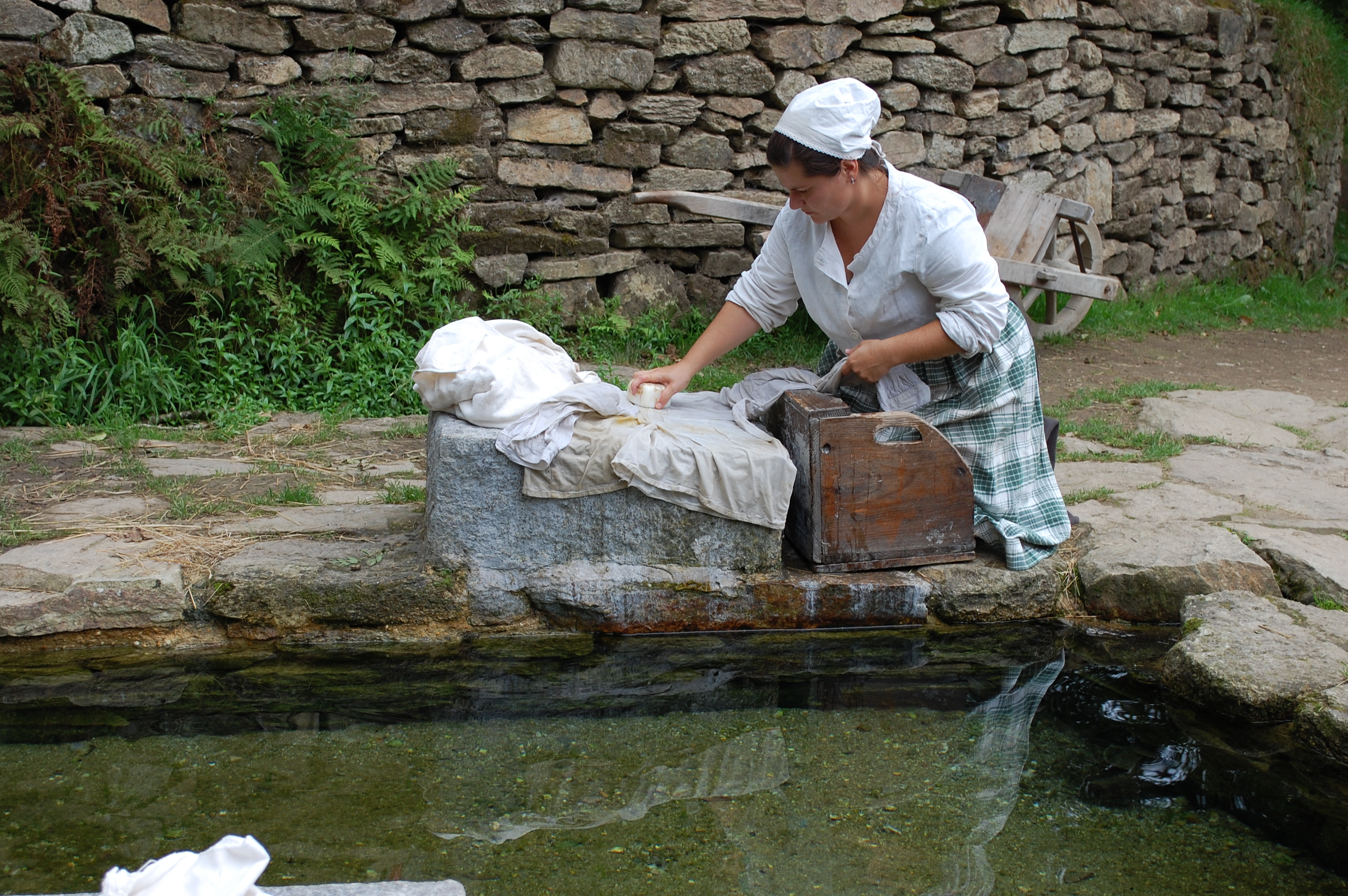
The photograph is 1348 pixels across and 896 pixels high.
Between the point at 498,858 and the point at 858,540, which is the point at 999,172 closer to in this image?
the point at 858,540

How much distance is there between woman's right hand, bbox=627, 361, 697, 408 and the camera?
341 cm

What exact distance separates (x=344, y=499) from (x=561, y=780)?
5.89 ft

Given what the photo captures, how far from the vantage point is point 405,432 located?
191 inches

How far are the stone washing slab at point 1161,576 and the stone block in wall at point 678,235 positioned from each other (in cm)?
367

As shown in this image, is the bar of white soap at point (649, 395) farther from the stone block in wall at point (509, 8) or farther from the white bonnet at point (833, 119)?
the stone block in wall at point (509, 8)

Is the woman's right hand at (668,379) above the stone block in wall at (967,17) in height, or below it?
below

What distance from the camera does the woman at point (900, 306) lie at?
3043 millimetres

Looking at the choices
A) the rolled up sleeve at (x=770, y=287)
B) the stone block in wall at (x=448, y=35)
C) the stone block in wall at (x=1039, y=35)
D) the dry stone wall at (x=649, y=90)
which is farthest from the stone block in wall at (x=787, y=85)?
the rolled up sleeve at (x=770, y=287)

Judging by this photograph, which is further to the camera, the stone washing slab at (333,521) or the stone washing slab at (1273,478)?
the stone washing slab at (1273,478)

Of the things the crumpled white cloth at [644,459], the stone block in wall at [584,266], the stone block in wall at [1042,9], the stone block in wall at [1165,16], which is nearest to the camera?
the crumpled white cloth at [644,459]

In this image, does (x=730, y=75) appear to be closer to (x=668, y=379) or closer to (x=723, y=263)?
(x=723, y=263)

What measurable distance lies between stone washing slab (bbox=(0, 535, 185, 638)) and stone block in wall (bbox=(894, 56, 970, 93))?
18.0ft

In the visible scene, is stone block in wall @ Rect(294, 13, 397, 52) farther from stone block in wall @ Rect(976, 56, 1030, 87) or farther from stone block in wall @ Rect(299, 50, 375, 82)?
stone block in wall @ Rect(976, 56, 1030, 87)

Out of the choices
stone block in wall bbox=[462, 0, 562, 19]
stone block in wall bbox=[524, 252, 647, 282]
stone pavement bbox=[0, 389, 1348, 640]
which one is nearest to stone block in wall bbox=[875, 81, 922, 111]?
stone block in wall bbox=[524, 252, 647, 282]
